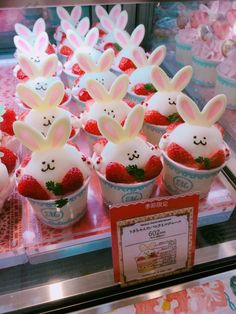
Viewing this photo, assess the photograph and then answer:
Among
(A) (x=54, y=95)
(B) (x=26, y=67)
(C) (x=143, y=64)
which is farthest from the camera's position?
(C) (x=143, y=64)

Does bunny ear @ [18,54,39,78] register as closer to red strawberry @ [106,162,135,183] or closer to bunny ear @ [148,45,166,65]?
bunny ear @ [148,45,166,65]

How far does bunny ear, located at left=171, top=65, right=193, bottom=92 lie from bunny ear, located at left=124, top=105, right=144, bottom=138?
311 mm

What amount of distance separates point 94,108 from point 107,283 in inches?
22.6

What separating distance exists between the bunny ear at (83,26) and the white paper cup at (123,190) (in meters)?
0.97

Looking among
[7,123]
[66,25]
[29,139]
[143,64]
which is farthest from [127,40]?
[29,139]

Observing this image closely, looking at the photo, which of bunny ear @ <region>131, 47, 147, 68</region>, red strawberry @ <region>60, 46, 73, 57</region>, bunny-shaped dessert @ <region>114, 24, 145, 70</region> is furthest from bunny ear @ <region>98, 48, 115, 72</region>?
red strawberry @ <region>60, 46, 73, 57</region>

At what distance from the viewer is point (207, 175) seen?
1.03m

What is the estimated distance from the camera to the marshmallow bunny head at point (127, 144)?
0.94 m

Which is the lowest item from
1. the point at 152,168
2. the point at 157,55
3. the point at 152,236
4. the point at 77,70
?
the point at 152,236

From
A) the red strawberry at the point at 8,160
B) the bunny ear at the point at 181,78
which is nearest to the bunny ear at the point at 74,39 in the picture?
the bunny ear at the point at 181,78

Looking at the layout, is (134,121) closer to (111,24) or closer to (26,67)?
(26,67)

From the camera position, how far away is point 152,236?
88cm

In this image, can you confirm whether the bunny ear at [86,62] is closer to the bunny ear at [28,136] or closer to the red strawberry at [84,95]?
the red strawberry at [84,95]

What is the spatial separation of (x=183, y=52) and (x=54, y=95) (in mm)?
1050
